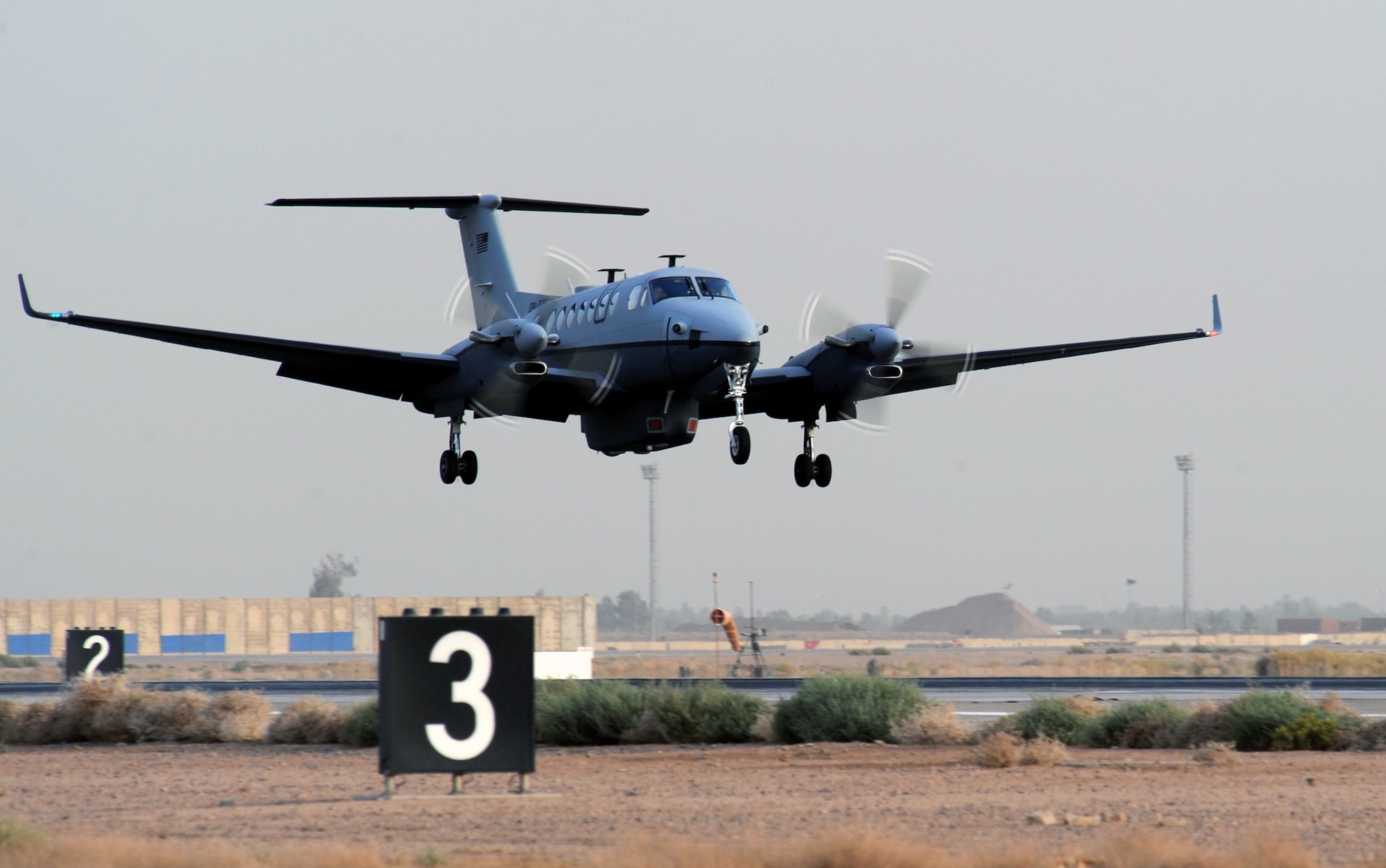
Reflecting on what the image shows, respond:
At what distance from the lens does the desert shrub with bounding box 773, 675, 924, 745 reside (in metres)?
21.2

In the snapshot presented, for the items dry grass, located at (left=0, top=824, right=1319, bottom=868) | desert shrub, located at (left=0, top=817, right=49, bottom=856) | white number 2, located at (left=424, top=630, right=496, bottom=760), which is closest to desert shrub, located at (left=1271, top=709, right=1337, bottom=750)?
dry grass, located at (left=0, top=824, right=1319, bottom=868)

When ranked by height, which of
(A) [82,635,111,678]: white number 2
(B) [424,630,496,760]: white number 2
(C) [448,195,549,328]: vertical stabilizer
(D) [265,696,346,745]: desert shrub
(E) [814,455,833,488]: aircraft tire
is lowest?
(D) [265,696,346,745]: desert shrub

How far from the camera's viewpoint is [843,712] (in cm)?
2136

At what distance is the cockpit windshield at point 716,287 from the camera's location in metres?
27.3

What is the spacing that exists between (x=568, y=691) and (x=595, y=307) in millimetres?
8892

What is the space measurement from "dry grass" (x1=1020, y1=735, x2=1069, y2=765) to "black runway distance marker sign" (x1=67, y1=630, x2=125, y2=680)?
69.5 feet

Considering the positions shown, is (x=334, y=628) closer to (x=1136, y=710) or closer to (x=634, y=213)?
(x=634, y=213)

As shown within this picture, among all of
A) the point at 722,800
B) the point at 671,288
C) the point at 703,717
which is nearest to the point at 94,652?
the point at 671,288

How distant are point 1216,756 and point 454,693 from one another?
31.6 ft

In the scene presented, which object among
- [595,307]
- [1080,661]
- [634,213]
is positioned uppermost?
[634,213]

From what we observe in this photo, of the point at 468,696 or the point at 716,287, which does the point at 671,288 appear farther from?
the point at 468,696

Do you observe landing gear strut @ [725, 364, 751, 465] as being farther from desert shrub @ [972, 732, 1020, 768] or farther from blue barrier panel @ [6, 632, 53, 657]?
blue barrier panel @ [6, 632, 53, 657]

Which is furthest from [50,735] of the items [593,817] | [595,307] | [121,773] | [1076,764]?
[1076,764]

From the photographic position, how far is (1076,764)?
18.0 meters
